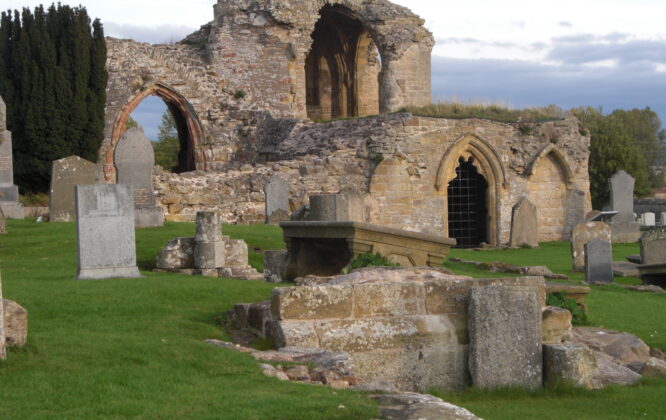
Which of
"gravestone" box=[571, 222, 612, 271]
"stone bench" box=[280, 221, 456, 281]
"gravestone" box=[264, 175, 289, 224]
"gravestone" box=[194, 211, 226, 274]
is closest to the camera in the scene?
"stone bench" box=[280, 221, 456, 281]

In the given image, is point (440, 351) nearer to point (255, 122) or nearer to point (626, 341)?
point (626, 341)

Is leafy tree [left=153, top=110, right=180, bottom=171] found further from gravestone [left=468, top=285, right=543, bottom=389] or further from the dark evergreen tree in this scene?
gravestone [left=468, top=285, right=543, bottom=389]

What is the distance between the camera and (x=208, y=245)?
1617 centimetres

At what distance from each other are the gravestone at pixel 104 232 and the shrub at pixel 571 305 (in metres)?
5.36

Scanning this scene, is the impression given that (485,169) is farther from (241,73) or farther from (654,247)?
(654,247)

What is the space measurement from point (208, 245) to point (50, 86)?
50.9ft

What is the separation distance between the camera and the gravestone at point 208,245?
16.1m

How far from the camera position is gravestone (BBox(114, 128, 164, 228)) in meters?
20.9

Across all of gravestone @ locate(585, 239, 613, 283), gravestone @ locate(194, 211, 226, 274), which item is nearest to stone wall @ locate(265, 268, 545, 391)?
gravestone @ locate(194, 211, 226, 274)

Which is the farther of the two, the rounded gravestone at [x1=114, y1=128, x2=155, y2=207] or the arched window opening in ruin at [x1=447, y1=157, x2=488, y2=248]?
the arched window opening in ruin at [x1=447, y1=157, x2=488, y2=248]

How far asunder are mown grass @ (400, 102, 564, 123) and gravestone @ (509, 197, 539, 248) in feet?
12.7

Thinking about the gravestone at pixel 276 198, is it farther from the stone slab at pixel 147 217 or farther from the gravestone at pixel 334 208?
the gravestone at pixel 334 208

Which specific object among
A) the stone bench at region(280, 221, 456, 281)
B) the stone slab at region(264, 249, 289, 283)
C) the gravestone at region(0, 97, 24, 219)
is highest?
the gravestone at region(0, 97, 24, 219)

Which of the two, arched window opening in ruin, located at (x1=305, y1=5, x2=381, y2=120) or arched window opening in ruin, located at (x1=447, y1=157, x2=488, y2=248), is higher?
arched window opening in ruin, located at (x1=305, y1=5, x2=381, y2=120)
